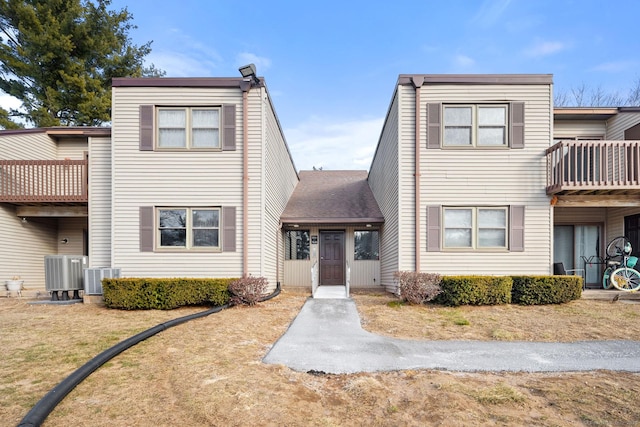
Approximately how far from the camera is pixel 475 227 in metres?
9.36

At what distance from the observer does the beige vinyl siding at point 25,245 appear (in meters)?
10.5

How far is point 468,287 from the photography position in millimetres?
8180

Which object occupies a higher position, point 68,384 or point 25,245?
point 25,245

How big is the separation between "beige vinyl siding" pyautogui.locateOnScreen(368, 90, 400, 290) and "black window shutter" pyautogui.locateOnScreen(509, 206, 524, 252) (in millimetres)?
3086

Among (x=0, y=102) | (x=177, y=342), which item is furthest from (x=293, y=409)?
(x=0, y=102)

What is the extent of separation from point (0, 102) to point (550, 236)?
26043mm

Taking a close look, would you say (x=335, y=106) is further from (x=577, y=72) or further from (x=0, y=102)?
(x=0, y=102)

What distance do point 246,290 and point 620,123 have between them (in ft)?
40.8

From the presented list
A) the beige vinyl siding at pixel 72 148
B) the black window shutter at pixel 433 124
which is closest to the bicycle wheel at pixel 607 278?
the black window shutter at pixel 433 124

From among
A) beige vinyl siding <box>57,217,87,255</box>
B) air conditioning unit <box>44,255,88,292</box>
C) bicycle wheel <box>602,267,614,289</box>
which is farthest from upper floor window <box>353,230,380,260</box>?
beige vinyl siding <box>57,217,87,255</box>

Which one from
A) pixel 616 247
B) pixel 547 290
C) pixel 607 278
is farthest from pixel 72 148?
pixel 616 247

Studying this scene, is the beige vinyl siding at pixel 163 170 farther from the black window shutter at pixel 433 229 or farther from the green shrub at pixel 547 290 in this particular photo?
the green shrub at pixel 547 290

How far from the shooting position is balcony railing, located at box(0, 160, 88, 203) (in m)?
10.1

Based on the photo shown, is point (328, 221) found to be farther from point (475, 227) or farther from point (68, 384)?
point (68, 384)
